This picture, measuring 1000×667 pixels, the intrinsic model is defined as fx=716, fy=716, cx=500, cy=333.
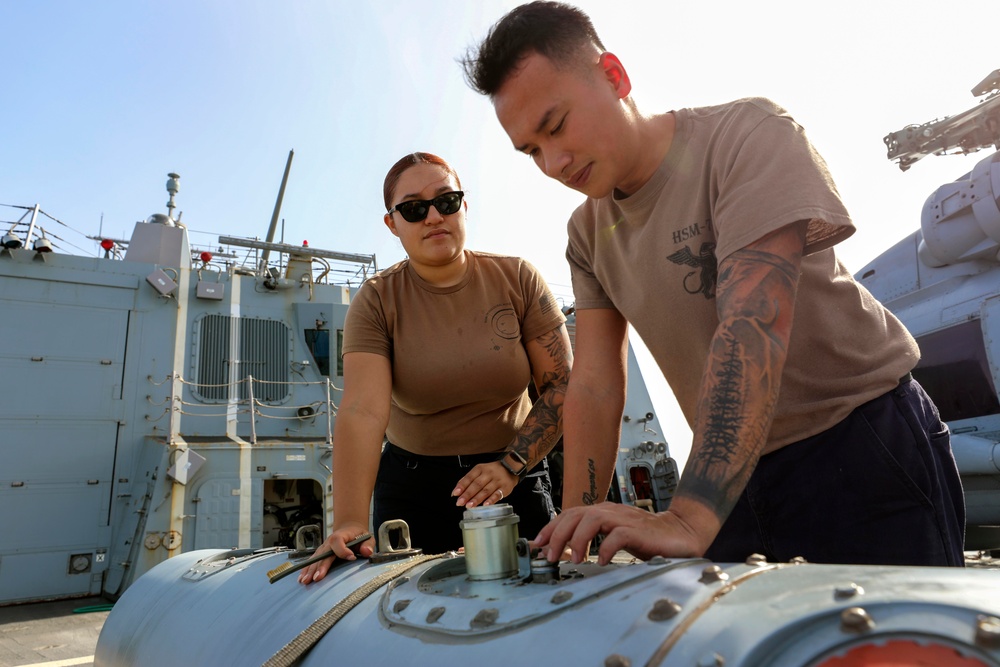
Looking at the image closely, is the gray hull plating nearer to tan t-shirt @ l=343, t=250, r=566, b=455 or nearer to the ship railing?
tan t-shirt @ l=343, t=250, r=566, b=455

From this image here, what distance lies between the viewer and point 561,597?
0.97 metres

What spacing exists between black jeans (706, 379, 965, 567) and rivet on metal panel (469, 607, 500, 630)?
0.93 m

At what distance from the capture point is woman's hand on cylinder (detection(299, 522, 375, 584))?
5.53 ft

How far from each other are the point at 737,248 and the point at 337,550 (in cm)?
117

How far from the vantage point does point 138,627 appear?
7.20 feet

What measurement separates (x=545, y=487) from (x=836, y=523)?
4.59ft

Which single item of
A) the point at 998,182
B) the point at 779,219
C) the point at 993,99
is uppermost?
the point at 993,99

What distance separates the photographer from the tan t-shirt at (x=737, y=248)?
140cm

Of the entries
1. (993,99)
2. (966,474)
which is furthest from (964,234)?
(966,474)

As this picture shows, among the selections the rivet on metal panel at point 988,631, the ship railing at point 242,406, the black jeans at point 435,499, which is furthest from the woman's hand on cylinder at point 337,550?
the ship railing at point 242,406

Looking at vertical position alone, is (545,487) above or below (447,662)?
above

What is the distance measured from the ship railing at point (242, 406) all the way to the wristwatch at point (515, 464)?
6.69 metres

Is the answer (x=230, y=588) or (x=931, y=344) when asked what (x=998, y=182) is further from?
(x=230, y=588)

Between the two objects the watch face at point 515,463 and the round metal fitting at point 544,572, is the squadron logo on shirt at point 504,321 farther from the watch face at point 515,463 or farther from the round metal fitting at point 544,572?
the round metal fitting at point 544,572
